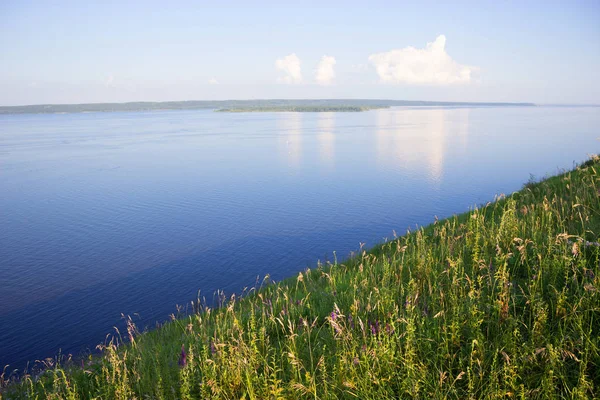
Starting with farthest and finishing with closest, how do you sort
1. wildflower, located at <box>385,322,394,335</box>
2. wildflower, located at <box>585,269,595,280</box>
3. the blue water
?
the blue water → wildflower, located at <box>585,269,595,280</box> → wildflower, located at <box>385,322,394,335</box>

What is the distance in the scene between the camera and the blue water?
1416cm

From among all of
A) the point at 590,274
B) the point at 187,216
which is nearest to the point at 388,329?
the point at 590,274

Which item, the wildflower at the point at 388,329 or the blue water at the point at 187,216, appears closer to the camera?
the wildflower at the point at 388,329

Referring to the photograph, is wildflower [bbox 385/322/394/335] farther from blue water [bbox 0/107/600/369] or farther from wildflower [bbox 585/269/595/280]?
blue water [bbox 0/107/600/369]

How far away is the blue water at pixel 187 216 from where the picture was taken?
46.4 feet

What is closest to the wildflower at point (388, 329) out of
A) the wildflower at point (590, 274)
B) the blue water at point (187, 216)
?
the wildflower at point (590, 274)

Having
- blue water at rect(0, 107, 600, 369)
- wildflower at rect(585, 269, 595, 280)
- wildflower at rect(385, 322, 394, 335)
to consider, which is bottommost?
blue water at rect(0, 107, 600, 369)

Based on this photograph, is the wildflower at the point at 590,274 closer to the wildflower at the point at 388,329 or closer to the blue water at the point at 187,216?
the wildflower at the point at 388,329

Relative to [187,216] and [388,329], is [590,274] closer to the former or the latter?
[388,329]

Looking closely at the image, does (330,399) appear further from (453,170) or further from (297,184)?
(453,170)

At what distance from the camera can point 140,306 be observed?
13.9 metres

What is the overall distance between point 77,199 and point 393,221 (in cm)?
2097

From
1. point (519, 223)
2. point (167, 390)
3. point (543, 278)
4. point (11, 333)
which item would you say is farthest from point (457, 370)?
point (11, 333)

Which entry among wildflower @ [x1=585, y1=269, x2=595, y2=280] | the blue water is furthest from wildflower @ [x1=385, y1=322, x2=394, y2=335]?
the blue water
